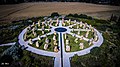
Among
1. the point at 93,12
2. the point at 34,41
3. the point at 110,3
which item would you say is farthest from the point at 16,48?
the point at 110,3

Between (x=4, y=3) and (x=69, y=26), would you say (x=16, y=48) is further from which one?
(x=4, y=3)

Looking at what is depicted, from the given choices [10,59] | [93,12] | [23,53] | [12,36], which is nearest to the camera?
[10,59]

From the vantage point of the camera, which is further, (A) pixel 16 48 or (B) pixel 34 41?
(B) pixel 34 41

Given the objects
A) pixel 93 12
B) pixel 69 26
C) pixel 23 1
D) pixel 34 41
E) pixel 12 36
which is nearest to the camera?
pixel 34 41

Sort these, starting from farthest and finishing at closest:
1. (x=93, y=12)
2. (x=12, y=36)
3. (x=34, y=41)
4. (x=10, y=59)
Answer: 1. (x=93, y=12)
2. (x=12, y=36)
3. (x=34, y=41)
4. (x=10, y=59)

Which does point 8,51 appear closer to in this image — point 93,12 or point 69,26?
point 69,26

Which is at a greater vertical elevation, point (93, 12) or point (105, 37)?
point (93, 12)

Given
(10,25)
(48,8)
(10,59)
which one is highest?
(48,8)

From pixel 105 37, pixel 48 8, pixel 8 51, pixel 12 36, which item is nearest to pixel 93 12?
pixel 48 8

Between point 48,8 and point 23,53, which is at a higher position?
point 48,8
